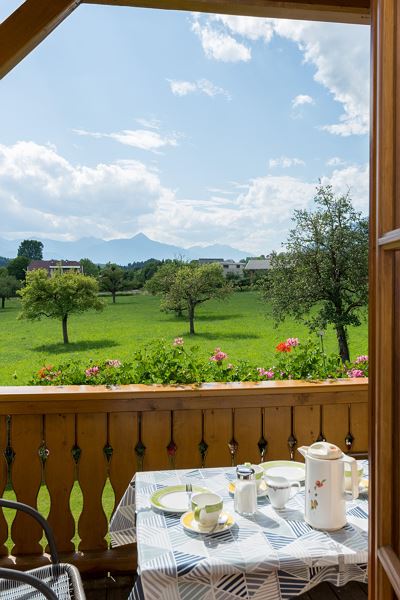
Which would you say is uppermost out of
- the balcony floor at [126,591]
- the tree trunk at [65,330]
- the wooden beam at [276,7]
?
the wooden beam at [276,7]

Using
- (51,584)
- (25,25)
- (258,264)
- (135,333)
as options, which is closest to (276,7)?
(25,25)

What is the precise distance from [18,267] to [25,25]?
4.26 feet

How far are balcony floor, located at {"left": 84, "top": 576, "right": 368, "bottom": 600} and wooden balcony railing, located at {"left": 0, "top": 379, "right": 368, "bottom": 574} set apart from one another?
65mm

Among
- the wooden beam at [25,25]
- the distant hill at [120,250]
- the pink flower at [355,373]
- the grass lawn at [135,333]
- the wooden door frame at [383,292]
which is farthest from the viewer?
the distant hill at [120,250]

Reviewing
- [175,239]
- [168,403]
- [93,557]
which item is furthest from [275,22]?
[93,557]

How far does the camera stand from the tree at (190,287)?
3146 millimetres

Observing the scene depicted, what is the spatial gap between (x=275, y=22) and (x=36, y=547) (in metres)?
3.35

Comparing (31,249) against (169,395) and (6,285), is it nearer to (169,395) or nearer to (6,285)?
(6,285)

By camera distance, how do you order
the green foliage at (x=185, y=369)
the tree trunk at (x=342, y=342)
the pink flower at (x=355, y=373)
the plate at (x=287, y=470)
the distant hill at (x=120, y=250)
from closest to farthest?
the plate at (x=287, y=470), the green foliage at (x=185, y=369), the pink flower at (x=355, y=373), the distant hill at (x=120, y=250), the tree trunk at (x=342, y=342)

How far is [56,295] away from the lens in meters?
2.95

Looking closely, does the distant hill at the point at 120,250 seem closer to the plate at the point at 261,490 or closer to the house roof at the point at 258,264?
the house roof at the point at 258,264

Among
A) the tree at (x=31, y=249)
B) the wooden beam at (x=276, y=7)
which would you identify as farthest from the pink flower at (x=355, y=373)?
the tree at (x=31, y=249)

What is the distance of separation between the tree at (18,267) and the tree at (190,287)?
825 millimetres

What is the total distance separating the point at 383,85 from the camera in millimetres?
725
